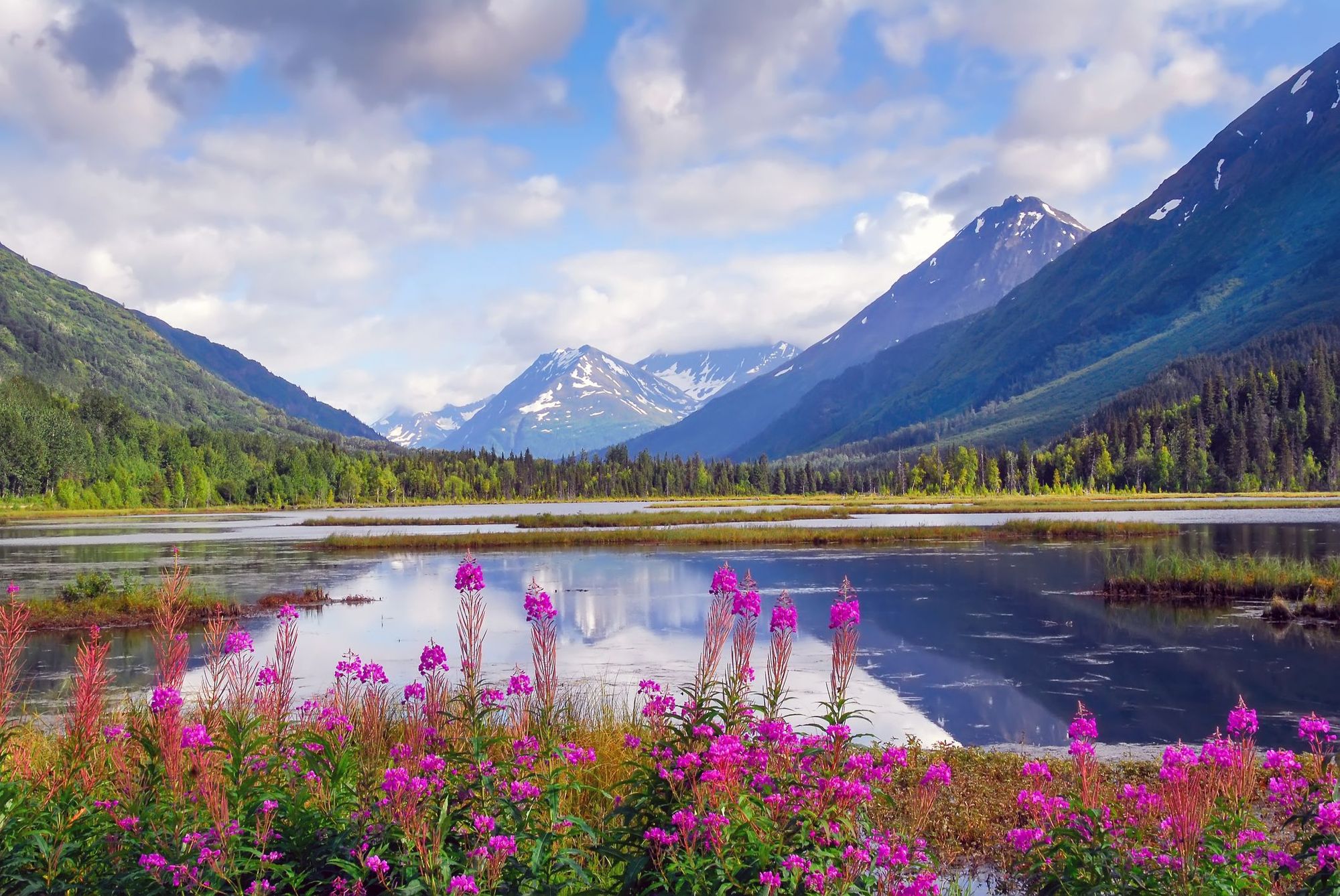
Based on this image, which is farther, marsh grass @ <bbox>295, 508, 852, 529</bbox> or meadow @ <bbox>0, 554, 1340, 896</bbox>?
marsh grass @ <bbox>295, 508, 852, 529</bbox>

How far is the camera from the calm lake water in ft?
70.6

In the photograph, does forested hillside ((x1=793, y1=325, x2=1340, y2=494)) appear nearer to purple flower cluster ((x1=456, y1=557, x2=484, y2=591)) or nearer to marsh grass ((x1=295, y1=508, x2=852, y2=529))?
marsh grass ((x1=295, y1=508, x2=852, y2=529))

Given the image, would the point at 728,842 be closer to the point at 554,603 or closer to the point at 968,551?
the point at 554,603

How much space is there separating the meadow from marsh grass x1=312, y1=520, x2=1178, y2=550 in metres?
63.5

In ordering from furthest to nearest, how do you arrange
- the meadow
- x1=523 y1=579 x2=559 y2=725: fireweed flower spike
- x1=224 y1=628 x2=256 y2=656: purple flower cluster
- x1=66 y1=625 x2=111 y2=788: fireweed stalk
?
x1=224 y1=628 x2=256 y2=656: purple flower cluster → x1=523 y1=579 x2=559 y2=725: fireweed flower spike → x1=66 y1=625 x2=111 y2=788: fireweed stalk → the meadow

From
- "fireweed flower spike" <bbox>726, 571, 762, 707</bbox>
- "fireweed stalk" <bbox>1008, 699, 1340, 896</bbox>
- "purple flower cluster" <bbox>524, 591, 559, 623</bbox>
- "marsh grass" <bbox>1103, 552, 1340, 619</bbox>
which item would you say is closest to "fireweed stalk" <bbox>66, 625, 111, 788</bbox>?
"purple flower cluster" <bbox>524, 591, 559, 623</bbox>

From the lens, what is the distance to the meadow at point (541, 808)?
6.13m

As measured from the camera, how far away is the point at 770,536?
7412 cm

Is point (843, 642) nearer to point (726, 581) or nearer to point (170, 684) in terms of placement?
point (726, 581)

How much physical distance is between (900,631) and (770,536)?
41.7 meters

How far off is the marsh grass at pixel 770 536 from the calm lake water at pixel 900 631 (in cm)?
639

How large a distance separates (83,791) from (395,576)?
47039mm

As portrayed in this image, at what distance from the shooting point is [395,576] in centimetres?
5338

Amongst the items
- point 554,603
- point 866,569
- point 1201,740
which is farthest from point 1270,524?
point 1201,740
